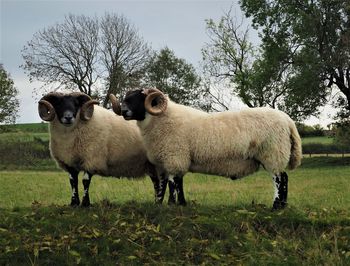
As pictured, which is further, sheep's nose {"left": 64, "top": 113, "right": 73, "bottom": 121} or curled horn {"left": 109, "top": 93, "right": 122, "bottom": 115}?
curled horn {"left": 109, "top": 93, "right": 122, "bottom": 115}

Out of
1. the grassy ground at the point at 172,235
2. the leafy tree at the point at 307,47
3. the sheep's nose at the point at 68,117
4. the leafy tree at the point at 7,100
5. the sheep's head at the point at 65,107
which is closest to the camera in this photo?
the grassy ground at the point at 172,235

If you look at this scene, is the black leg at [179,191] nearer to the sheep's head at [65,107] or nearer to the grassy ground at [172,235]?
the grassy ground at [172,235]

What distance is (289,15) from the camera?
45.8 metres

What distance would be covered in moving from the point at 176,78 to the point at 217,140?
180ft

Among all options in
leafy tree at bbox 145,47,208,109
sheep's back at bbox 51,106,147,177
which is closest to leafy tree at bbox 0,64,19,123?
leafy tree at bbox 145,47,208,109

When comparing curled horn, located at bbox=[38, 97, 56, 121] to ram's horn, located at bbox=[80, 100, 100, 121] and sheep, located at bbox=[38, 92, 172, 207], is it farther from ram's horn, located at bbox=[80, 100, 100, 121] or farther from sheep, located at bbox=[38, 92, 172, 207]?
ram's horn, located at bbox=[80, 100, 100, 121]

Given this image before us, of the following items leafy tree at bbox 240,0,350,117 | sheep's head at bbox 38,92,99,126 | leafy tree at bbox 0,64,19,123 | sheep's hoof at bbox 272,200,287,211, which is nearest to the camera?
sheep's head at bbox 38,92,99,126

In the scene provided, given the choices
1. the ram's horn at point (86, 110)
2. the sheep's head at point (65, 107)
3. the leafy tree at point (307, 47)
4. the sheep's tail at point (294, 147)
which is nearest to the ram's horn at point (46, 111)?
the sheep's head at point (65, 107)

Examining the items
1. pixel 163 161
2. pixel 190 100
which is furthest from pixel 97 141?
pixel 190 100

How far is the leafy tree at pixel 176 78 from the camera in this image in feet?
208

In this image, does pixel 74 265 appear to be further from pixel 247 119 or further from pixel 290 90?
pixel 290 90

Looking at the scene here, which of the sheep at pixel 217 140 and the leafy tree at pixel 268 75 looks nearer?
the sheep at pixel 217 140

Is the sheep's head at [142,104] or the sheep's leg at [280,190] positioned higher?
the sheep's head at [142,104]

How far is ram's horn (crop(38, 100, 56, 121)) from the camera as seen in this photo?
11.6 meters
